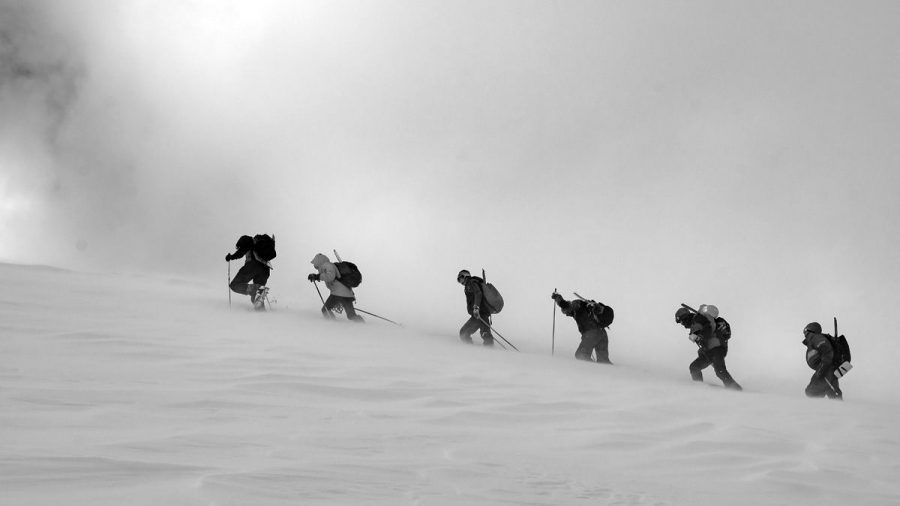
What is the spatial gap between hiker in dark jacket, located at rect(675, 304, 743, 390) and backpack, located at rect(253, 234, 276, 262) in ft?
26.3

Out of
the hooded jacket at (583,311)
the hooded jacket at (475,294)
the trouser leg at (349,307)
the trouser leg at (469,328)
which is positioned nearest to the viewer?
the trouser leg at (469,328)

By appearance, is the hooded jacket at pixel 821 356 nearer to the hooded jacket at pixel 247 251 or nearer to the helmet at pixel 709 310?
the helmet at pixel 709 310

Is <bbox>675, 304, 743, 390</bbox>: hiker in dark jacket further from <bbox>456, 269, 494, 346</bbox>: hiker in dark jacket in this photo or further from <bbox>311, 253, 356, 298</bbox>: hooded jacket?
Result: <bbox>311, 253, 356, 298</bbox>: hooded jacket

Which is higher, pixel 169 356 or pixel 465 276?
pixel 465 276

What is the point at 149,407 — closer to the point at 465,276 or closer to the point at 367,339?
the point at 367,339

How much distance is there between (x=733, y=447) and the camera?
559 centimetres

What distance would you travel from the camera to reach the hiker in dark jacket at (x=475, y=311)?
48.4 feet

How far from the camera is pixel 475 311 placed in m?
15.0

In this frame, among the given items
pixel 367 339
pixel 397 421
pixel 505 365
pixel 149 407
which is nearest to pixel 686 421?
pixel 397 421

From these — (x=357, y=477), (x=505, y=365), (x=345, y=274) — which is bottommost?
(x=357, y=477)

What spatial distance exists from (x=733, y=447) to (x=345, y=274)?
10.4 m

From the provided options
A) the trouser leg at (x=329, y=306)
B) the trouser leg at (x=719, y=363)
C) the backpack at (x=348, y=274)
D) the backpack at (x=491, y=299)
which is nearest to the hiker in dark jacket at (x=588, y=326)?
the backpack at (x=491, y=299)

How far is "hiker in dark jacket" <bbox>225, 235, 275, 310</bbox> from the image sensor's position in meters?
14.4

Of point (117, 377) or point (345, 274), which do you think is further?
point (345, 274)
